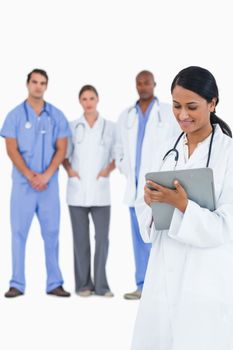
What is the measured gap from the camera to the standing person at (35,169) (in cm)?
461

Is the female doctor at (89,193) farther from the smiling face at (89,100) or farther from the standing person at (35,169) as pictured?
the standing person at (35,169)

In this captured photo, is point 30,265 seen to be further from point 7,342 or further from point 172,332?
point 172,332

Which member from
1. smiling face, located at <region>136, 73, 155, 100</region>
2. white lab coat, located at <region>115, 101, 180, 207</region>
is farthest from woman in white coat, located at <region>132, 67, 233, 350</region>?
smiling face, located at <region>136, 73, 155, 100</region>

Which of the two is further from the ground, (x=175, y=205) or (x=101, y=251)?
(x=175, y=205)

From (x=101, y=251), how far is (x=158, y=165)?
2.45m

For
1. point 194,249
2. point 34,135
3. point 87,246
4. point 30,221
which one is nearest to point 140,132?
point 34,135

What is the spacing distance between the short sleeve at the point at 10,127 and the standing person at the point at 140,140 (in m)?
0.77

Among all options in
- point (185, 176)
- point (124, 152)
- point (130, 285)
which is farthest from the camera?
point (130, 285)

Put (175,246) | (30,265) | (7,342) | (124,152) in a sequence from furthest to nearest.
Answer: (30,265), (124,152), (7,342), (175,246)

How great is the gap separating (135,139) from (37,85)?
83 centimetres

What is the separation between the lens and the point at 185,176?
6.51ft

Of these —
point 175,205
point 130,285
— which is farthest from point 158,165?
point 130,285

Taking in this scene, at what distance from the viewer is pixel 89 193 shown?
15.2 feet

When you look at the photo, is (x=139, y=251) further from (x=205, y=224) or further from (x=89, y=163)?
(x=205, y=224)
